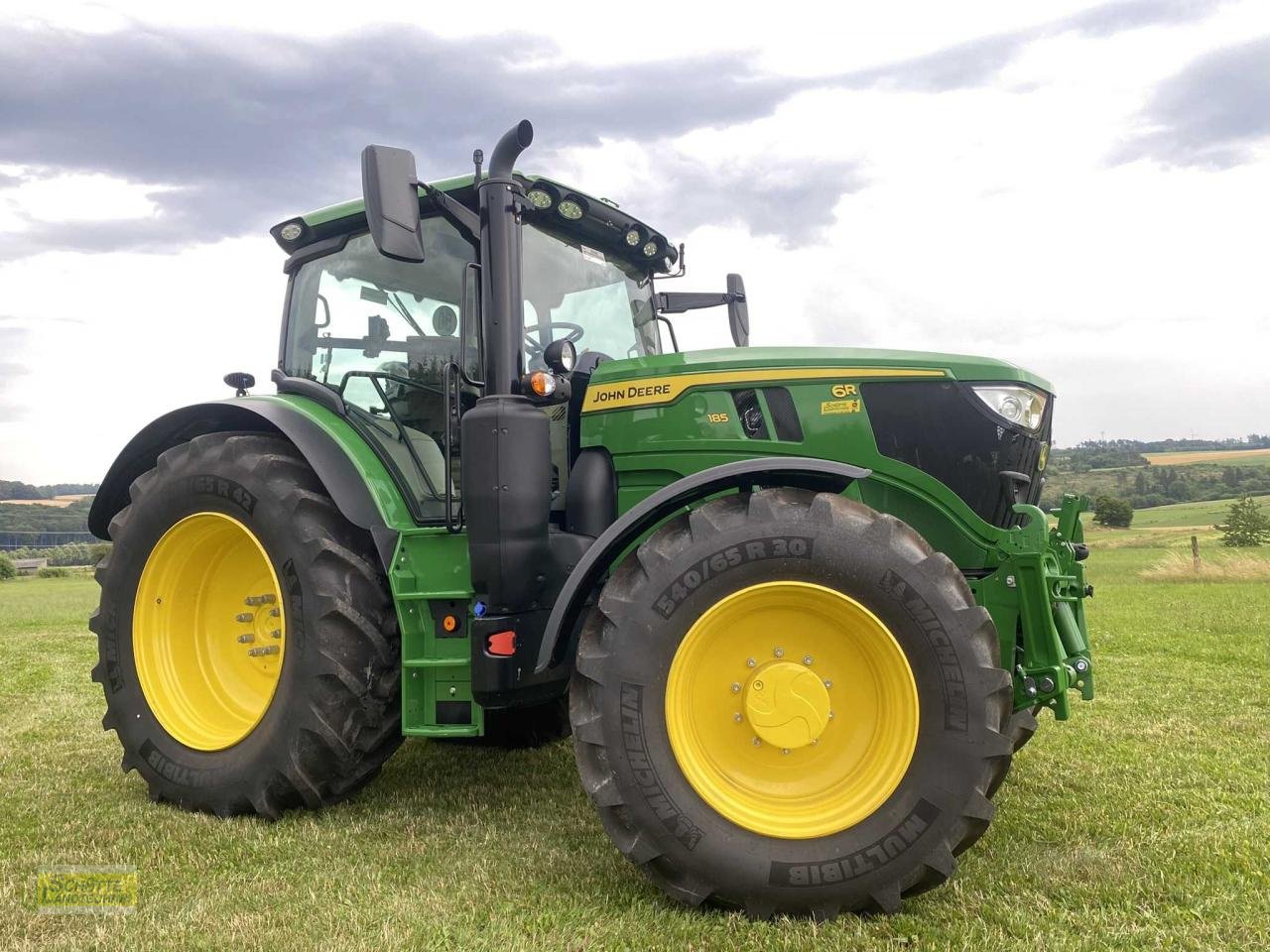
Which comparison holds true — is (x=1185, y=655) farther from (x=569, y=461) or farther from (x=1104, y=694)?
(x=569, y=461)

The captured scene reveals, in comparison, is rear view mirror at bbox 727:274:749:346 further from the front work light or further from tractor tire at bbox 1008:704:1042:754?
tractor tire at bbox 1008:704:1042:754

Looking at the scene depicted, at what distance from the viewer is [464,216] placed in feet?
12.1

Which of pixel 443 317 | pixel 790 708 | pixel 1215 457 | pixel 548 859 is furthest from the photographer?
pixel 1215 457

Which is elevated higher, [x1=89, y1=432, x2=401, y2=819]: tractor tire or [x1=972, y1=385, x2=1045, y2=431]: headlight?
[x1=972, y1=385, x2=1045, y2=431]: headlight

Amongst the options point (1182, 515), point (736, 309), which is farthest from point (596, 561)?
point (1182, 515)

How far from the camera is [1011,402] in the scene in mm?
3352

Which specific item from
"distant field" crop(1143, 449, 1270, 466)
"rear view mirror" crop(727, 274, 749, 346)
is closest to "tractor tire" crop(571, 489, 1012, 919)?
"rear view mirror" crop(727, 274, 749, 346)

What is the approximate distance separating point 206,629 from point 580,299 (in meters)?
2.33

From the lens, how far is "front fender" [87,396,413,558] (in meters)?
3.69

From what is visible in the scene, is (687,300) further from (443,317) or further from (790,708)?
(790,708)

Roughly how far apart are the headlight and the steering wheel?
172cm

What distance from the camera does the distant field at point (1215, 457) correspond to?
1761 inches

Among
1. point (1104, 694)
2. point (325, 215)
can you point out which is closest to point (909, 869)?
point (325, 215)

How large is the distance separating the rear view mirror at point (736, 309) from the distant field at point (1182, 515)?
3600cm
